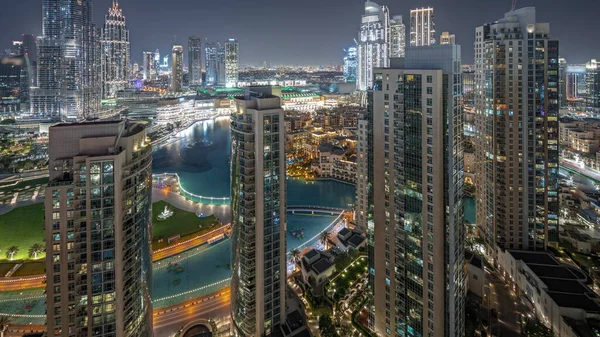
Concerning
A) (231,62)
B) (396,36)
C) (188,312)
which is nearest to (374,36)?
(396,36)

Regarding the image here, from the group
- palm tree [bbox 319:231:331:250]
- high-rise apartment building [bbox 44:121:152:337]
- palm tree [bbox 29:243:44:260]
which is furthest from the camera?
palm tree [bbox 319:231:331:250]

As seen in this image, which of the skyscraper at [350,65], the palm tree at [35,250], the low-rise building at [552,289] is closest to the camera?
the low-rise building at [552,289]

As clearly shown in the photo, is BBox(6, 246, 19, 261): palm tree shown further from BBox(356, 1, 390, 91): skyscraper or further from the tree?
BBox(356, 1, 390, 91): skyscraper

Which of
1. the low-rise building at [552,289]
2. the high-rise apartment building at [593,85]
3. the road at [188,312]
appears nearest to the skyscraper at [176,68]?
the road at [188,312]

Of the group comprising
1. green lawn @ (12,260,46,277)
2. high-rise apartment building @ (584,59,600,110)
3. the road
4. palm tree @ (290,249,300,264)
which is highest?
high-rise apartment building @ (584,59,600,110)

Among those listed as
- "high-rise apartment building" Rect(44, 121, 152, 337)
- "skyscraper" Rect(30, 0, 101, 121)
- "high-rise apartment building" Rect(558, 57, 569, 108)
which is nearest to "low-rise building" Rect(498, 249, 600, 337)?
"high-rise apartment building" Rect(44, 121, 152, 337)

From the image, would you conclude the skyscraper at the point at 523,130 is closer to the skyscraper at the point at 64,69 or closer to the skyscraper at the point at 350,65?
the skyscraper at the point at 64,69

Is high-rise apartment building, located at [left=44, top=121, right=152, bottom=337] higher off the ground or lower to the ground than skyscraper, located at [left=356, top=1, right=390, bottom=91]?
lower
